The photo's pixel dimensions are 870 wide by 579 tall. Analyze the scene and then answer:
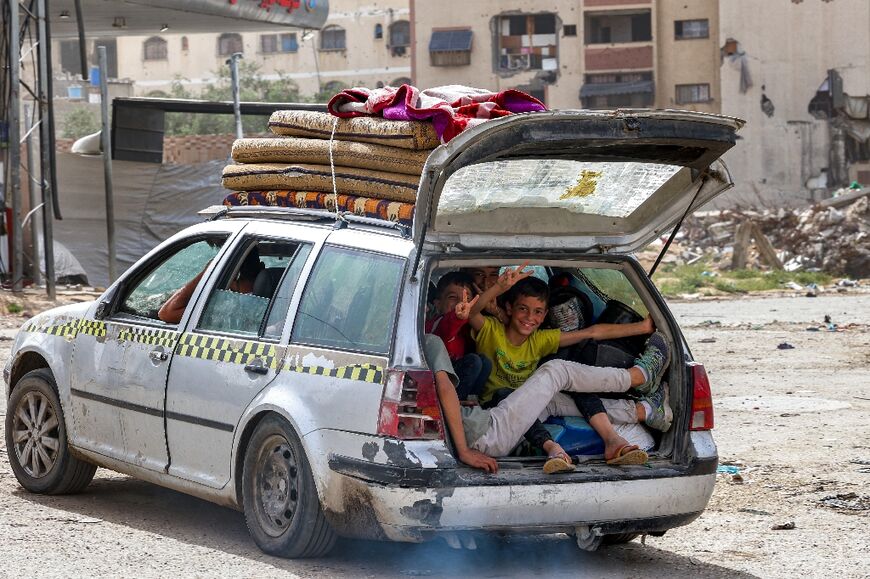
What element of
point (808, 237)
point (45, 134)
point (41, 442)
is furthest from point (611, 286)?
point (808, 237)

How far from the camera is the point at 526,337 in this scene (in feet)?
22.3

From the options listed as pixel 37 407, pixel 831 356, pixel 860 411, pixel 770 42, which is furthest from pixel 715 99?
pixel 37 407

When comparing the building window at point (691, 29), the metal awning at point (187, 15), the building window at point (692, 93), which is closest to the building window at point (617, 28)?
the building window at point (691, 29)

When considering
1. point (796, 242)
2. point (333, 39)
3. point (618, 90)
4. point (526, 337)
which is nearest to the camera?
point (526, 337)

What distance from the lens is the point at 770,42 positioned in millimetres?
60250

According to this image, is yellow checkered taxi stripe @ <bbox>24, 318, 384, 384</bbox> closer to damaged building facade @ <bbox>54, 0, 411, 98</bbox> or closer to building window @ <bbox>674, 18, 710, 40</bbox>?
building window @ <bbox>674, 18, 710, 40</bbox>

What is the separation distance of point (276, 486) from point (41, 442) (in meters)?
2.15

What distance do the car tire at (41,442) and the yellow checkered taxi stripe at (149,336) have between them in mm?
728

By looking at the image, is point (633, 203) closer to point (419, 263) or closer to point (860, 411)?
point (419, 263)

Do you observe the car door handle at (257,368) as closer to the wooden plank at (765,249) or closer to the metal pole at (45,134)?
the metal pole at (45,134)

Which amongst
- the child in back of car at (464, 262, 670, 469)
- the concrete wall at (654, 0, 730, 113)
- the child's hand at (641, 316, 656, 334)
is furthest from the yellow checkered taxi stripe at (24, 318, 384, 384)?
the concrete wall at (654, 0, 730, 113)

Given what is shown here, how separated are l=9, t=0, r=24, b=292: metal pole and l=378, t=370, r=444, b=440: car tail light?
1479 cm

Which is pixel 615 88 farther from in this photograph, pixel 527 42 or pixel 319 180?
pixel 319 180

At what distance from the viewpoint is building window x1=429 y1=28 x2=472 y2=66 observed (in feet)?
219
